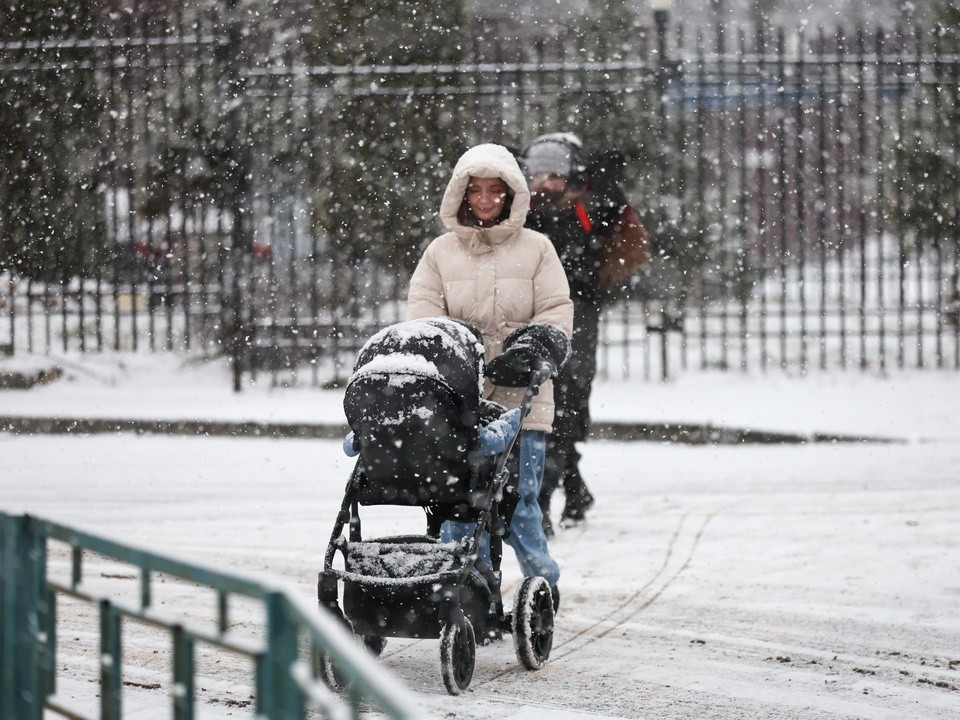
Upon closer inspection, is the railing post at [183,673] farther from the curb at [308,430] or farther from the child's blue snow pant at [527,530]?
the curb at [308,430]

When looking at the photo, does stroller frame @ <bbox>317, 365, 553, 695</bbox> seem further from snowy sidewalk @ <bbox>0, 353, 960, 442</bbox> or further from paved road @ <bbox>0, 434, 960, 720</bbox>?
snowy sidewalk @ <bbox>0, 353, 960, 442</bbox>

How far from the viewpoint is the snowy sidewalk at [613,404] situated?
11.1 m

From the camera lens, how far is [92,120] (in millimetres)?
13227

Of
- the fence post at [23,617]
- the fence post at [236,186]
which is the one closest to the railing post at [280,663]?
the fence post at [23,617]

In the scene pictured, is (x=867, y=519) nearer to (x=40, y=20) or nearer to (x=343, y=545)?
(x=343, y=545)

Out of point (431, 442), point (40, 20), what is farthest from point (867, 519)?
point (40, 20)

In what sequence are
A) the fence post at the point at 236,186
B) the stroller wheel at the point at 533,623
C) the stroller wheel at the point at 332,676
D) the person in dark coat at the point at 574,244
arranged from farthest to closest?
the fence post at the point at 236,186, the person in dark coat at the point at 574,244, the stroller wheel at the point at 533,623, the stroller wheel at the point at 332,676

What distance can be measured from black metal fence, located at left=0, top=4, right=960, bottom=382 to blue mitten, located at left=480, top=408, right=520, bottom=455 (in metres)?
7.12

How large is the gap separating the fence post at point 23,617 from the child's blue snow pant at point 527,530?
2.32 meters

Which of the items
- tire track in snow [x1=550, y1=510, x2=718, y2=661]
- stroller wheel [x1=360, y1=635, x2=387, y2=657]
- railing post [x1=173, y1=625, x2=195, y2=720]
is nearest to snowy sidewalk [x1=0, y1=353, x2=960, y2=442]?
tire track in snow [x1=550, y1=510, x2=718, y2=661]

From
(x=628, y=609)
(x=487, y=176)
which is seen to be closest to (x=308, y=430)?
(x=628, y=609)

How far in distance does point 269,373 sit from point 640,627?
8344 mm

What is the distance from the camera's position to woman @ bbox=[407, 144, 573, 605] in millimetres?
5266

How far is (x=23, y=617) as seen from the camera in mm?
2957
